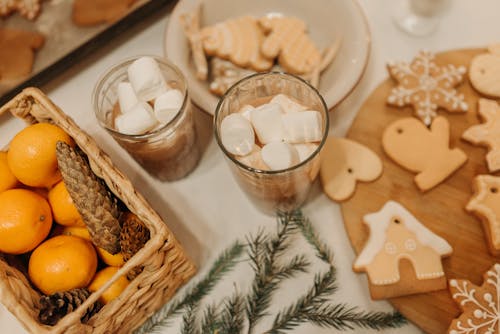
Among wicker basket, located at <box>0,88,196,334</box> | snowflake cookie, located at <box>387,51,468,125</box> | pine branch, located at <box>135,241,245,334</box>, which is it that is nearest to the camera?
wicker basket, located at <box>0,88,196,334</box>

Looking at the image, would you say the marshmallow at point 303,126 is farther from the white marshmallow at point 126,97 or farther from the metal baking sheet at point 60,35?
the metal baking sheet at point 60,35

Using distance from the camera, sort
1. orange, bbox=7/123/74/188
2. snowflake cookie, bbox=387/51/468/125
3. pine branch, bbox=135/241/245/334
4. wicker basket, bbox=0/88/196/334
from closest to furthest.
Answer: wicker basket, bbox=0/88/196/334 < orange, bbox=7/123/74/188 < pine branch, bbox=135/241/245/334 < snowflake cookie, bbox=387/51/468/125

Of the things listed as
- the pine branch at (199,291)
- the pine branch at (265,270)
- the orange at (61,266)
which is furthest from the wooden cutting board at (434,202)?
the orange at (61,266)

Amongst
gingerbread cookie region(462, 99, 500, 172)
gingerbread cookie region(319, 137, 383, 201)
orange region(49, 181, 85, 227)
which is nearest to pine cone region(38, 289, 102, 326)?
orange region(49, 181, 85, 227)

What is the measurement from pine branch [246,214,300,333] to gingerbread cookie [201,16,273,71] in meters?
0.34

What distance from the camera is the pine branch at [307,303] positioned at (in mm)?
763

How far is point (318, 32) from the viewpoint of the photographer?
3.26ft

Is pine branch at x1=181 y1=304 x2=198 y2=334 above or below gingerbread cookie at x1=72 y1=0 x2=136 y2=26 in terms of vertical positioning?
below

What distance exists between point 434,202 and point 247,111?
1.29 feet

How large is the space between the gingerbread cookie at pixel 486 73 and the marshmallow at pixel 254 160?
50cm

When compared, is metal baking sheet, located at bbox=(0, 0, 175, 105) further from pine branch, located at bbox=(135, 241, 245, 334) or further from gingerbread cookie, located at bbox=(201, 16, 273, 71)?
pine branch, located at bbox=(135, 241, 245, 334)

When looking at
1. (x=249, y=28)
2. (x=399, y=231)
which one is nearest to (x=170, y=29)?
(x=249, y=28)

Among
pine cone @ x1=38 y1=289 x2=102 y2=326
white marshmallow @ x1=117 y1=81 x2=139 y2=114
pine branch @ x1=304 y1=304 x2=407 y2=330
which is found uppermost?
white marshmallow @ x1=117 y1=81 x2=139 y2=114

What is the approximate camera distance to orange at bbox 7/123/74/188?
0.70 meters
